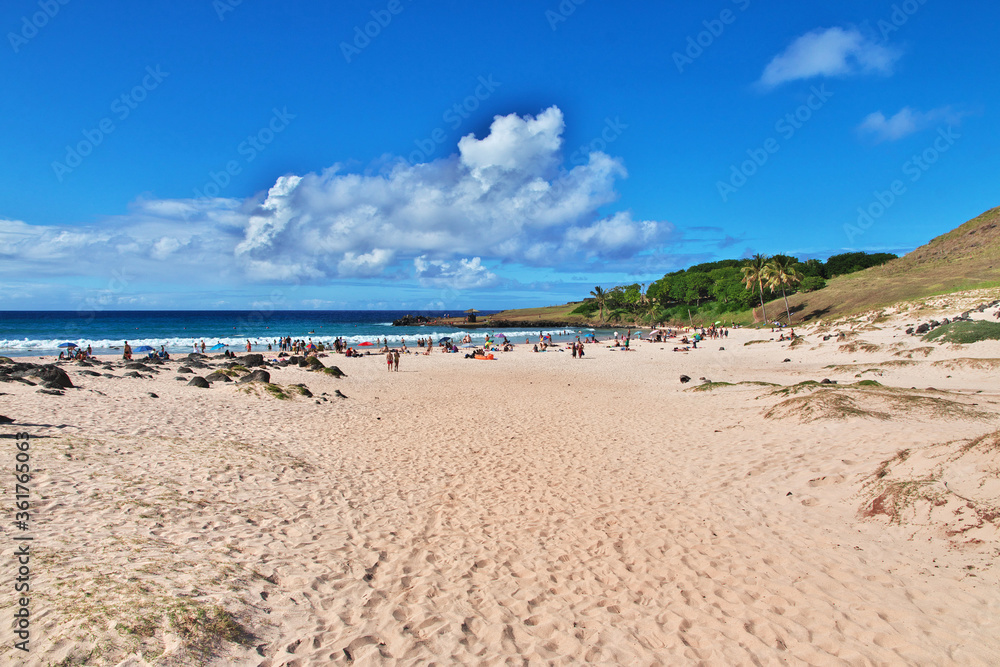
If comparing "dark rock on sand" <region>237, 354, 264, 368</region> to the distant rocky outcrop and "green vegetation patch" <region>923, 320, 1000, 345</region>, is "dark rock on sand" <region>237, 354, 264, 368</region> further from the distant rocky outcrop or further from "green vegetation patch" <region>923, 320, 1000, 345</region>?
the distant rocky outcrop

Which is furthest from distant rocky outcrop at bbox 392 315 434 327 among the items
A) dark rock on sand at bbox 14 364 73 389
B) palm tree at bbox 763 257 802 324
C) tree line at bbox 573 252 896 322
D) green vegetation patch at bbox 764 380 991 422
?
green vegetation patch at bbox 764 380 991 422

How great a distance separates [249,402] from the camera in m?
17.3

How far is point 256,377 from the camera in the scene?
21.0 meters

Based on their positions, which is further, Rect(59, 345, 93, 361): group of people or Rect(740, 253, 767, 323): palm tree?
Rect(740, 253, 767, 323): palm tree

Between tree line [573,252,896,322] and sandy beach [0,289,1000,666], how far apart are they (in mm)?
57753

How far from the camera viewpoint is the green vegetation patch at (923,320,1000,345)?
2343 centimetres

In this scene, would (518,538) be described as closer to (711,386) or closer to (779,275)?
(711,386)

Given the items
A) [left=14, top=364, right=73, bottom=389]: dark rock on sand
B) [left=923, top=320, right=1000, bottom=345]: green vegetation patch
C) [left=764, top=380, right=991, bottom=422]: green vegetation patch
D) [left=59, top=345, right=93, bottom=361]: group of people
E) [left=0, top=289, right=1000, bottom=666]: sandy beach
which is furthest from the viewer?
[left=59, top=345, right=93, bottom=361]: group of people

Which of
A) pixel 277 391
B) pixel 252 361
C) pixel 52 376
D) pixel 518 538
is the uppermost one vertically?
pixel 52 376

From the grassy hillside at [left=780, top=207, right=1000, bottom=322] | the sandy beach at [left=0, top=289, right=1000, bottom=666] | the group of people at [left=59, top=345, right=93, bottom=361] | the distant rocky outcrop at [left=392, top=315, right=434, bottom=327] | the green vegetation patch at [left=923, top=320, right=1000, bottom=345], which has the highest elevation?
the grassy hillside at [left=780, top=207, right=1000, bottom=322]

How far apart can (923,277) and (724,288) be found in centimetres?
3621

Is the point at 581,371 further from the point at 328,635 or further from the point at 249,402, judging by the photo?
the point at 328,635

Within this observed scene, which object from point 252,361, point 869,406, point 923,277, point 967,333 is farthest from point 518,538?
point 923,277

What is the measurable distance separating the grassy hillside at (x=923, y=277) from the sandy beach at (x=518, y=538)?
4025 cm
